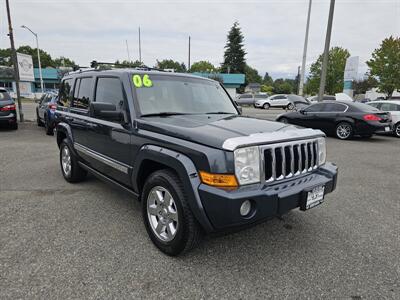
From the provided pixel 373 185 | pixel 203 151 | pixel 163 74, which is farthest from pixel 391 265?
pixel 163 74

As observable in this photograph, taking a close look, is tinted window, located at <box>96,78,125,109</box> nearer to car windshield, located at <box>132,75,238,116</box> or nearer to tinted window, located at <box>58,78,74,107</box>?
car windshield, located at <box>132,75,238,116</box>

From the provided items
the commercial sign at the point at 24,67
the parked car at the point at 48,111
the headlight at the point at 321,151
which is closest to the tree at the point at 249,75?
the commercial sign at the point at 24,67

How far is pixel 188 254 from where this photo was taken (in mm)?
2943

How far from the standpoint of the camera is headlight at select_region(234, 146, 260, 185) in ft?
7.96

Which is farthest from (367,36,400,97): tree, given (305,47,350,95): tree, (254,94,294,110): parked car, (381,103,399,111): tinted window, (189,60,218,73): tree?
(189,60,218,73): tree

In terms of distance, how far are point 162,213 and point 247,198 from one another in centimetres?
101

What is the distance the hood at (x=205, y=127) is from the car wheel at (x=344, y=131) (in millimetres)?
8687

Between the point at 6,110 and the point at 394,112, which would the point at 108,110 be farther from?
the point at 394,112

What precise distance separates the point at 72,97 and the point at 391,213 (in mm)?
5168

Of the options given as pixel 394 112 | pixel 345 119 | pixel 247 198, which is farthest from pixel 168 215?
pixel 394 112

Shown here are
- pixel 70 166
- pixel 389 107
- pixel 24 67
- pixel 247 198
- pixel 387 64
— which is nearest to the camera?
pixel 247 198

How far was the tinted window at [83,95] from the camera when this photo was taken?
4.27m

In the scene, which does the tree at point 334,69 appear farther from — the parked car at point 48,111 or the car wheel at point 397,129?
the parked car at point 48,111

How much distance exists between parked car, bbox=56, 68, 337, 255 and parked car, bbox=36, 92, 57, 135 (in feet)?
21.1
